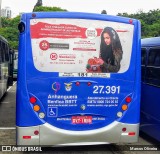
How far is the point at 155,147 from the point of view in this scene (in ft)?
27.5

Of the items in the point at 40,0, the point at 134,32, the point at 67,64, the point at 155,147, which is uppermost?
the point at 40,0

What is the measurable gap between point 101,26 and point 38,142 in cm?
257

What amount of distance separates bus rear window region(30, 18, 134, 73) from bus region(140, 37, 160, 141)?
138cm

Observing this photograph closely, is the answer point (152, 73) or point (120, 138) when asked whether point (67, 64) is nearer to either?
point (120, 138)

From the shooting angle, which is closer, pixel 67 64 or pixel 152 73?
pixel 67 64

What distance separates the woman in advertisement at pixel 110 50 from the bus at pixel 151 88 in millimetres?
1465

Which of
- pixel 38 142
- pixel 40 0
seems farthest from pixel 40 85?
pixel 40 0

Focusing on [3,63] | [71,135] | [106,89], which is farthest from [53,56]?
[3,63]

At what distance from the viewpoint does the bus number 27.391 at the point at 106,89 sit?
7.16m

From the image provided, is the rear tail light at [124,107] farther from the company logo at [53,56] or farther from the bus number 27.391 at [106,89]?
the company logo at [53,56]

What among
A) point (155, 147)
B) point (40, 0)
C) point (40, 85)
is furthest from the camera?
point (40, 0)

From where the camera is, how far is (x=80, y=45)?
7.07m

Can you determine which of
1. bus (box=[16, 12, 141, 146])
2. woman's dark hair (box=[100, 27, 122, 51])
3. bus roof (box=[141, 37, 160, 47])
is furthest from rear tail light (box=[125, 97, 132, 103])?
bus roof (box=[141, 37, 160, 47])

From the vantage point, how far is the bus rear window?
6.95m
